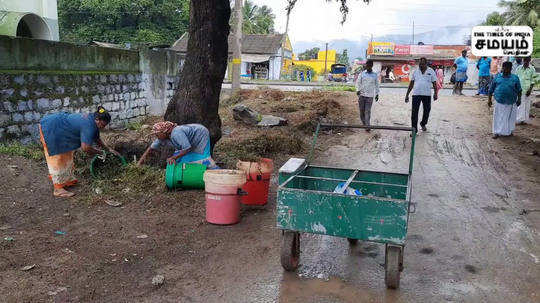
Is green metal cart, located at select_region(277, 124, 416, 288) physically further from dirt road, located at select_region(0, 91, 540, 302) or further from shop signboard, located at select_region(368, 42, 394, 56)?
shop signboard, located at select_region(368, 42, 394, 56)

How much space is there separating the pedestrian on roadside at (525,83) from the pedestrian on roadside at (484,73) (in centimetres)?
487

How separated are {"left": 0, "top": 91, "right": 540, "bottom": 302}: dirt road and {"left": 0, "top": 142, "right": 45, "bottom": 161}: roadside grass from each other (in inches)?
9.8

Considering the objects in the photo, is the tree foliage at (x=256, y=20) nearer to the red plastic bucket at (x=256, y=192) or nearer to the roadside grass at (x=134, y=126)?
the roadside grass at (x=134, y=126)

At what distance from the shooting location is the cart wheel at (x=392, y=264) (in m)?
3.87

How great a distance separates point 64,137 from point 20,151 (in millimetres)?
1797

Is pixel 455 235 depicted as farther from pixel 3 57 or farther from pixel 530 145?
pixel 3 57

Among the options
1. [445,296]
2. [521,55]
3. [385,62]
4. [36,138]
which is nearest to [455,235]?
[445,296]

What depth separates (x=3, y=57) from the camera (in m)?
7.68

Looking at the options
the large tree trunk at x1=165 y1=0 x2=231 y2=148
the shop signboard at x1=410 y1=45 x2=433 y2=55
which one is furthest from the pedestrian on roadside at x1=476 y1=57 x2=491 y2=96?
the shop signboard at x1=410 y1=45 x2=433 y2=55

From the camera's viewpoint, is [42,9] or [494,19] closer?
[42,9]

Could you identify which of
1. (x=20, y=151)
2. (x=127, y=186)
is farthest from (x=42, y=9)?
(x=127, y=186)

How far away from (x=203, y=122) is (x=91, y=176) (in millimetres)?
1991

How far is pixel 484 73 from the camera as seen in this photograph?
17766 mm

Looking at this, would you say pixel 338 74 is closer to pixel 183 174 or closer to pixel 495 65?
pixel 495 65
